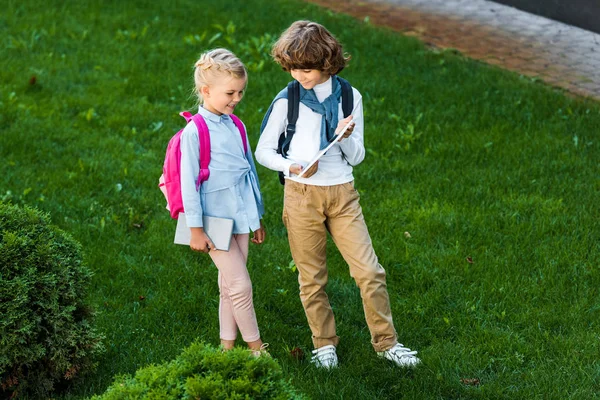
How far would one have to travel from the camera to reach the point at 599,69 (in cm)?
970

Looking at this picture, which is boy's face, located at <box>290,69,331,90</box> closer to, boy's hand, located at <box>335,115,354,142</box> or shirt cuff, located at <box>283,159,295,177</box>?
boy's hand, located at <box>335,115,354,142</box>

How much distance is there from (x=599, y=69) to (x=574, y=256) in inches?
165

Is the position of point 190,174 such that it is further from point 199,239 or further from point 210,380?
point 210,380

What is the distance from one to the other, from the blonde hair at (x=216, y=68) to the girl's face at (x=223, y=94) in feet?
0.07

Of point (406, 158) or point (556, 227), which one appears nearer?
point (556, 227)

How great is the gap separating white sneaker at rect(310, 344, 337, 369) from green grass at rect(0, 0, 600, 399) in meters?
0.08

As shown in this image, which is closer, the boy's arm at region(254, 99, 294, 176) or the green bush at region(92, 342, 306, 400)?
the green bush at region(92, 342, 306, 400)

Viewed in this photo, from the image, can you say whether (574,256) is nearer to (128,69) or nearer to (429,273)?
(429,273)

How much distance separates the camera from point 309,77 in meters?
4.66

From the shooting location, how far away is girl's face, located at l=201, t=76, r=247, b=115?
4.56 m

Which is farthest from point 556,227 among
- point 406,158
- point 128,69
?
point 128,69

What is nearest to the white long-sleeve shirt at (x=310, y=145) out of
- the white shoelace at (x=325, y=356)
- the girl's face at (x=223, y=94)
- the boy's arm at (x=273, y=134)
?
the boy's arm at (x=273, y=134)

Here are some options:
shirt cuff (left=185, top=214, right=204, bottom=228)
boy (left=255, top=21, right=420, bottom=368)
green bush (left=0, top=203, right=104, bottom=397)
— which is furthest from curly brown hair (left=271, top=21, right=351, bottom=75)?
green bush (left=0, top=203, right=104, bottom=397)

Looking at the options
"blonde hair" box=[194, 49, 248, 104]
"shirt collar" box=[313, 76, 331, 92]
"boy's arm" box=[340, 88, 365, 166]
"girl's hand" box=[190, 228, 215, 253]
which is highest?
"blonde hair" box=[194, 49, 248, 104]
